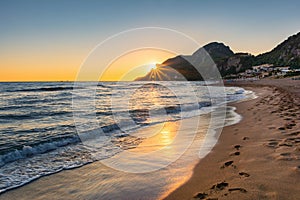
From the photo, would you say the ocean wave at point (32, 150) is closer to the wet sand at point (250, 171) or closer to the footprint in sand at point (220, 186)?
the wet sand at point (250, 171)

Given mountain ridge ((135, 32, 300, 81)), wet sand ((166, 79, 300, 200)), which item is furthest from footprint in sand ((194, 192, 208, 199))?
mountain ridge ((135, 32, 300, 81))

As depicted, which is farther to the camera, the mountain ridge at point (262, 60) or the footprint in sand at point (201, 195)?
the mountain ridge at point (262, 60)

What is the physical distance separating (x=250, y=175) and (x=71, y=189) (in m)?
3.19

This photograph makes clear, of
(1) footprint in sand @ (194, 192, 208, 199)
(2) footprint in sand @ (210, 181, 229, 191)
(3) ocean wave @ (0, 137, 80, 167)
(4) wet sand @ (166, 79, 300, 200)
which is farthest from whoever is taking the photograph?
(3) ocean wave @ (0, 137, 80, 167)

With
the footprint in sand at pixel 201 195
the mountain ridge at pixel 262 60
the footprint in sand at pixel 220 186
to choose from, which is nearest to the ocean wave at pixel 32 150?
the footprint in sand at pixel 201 195

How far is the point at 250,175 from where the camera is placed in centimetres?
391

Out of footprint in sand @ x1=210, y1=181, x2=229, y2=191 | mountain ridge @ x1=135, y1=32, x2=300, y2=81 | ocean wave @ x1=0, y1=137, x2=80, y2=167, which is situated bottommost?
ocean wave @ x1=0, y1=137, x2=80, y2=167

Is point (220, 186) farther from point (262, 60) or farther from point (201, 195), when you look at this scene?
point (262, 60)

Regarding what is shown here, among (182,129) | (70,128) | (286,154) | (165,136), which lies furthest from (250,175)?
(70,128)

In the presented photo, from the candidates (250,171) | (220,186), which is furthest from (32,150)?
(250,171)

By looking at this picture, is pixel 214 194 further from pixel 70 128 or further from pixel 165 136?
pixel 70 128

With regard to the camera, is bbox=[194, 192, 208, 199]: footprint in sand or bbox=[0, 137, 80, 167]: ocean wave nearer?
bbox=[194, 192, 208, 199]: footprint in sand

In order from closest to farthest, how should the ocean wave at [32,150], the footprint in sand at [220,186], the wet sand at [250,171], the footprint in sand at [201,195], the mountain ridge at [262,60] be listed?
the wet sand at [250,171] → the footprint in sand at [201,195] → the footprint in sand at [220,186] → the ocean wave at [32,150] → the mountain ridge at [262,60]

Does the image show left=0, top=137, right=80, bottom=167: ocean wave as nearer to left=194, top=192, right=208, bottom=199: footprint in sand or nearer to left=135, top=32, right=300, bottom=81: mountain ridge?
left=194, top=192, right=208, bottom=199: footprint in sand
